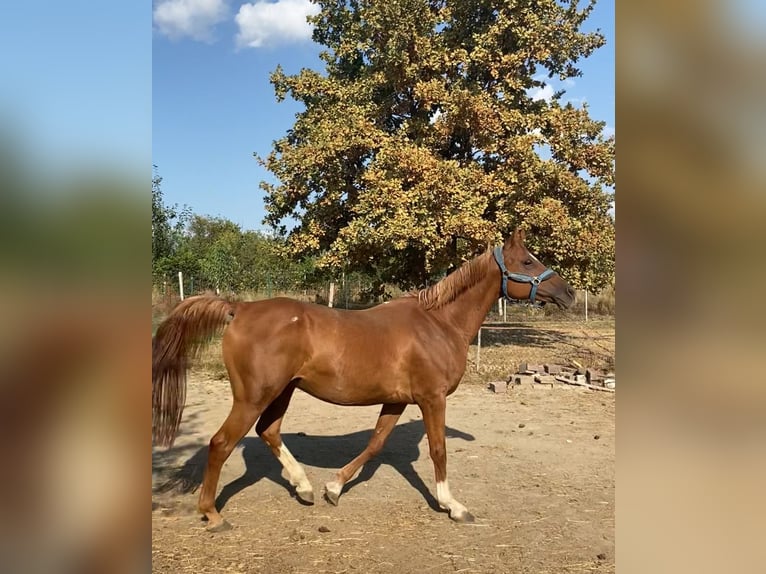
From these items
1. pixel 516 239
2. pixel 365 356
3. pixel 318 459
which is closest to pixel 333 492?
pixel 365 356

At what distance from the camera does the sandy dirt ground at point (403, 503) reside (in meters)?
3.20

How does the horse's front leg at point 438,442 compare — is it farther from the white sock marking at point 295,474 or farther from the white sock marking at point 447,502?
the white sock marking at point 295,474

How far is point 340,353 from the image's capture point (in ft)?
12.4

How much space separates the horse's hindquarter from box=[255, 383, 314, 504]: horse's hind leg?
402mm

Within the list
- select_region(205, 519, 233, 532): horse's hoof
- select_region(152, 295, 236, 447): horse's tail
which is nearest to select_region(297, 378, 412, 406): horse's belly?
select_region(152, 295, 236, 447): horse's tail

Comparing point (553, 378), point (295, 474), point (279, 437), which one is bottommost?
point (553, 378)

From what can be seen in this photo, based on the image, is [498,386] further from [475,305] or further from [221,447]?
[221,447]

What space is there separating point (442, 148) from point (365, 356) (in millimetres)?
9913

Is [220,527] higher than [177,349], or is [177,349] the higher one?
[177,349]

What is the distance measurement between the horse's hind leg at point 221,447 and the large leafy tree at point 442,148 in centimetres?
716

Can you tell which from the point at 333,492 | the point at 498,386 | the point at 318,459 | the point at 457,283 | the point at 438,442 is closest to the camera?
the point at 438,442
